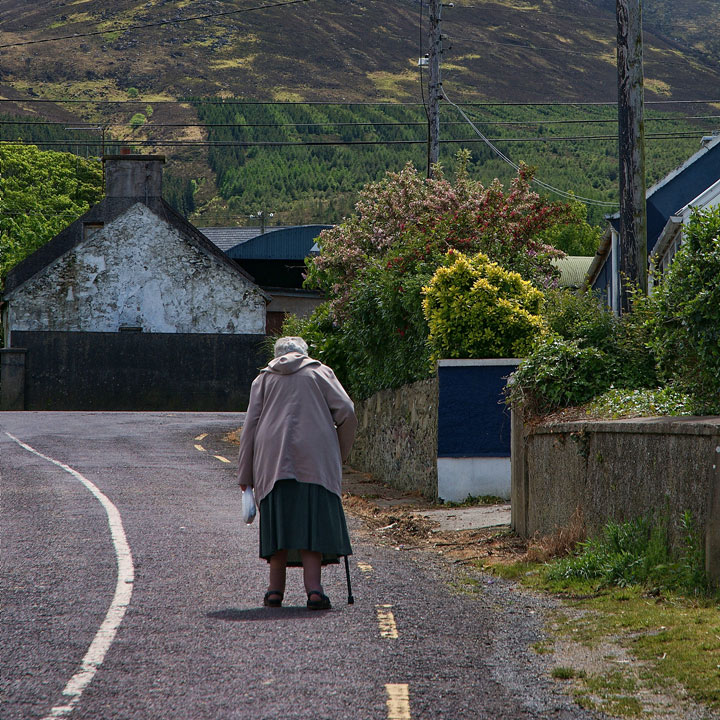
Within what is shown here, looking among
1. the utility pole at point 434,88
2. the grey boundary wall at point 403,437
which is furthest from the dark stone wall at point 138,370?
the grey boundary wall at point 403,437

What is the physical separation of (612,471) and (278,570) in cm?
307

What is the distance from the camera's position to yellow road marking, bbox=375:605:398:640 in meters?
7.43

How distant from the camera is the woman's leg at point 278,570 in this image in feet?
27.2

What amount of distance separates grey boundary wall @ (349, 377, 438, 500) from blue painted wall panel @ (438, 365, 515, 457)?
0.89ft

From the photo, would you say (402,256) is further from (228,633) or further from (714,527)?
(228,633)

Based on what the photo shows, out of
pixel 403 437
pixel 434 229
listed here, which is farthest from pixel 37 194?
pixel 403 437

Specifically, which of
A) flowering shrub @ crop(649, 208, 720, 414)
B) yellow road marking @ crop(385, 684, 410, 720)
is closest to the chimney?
flowering shrub @ crop(649, 208, 720, 414)

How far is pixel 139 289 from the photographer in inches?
1816

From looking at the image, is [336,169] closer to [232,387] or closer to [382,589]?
[232,387]

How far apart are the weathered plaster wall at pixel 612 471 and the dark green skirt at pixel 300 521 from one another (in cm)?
242

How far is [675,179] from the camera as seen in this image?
1158 inches

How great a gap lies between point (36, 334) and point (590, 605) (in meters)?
37.3

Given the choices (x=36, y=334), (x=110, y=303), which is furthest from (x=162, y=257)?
(x=36, y=334)

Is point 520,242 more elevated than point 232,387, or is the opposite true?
point 520,242
